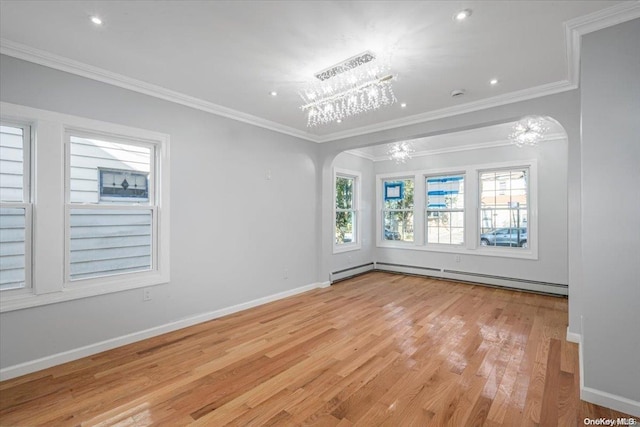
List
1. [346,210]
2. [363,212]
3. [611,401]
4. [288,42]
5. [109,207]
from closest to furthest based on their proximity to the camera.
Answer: [611,401]
[288,42]
[109,207]
[346,210]
[363,212]

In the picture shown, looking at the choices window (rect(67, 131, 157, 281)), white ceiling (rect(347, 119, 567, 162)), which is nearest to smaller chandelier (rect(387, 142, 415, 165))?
white ceiling (rect(347, 119, 567, 162))

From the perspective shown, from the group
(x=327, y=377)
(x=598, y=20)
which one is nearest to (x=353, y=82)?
(x=598, y=20)

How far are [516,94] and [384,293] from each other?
11.3 ft

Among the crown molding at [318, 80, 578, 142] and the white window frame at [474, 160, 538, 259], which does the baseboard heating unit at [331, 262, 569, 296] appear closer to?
the white window frame at [474, 160, 538, 259]

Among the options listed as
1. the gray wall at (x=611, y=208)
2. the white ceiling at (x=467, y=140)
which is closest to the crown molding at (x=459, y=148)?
the white ceiling at (x=467, y=140)

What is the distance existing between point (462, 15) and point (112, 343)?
4.26 meters

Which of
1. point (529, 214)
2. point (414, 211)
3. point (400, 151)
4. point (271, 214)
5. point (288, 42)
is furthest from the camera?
point (414, 211)

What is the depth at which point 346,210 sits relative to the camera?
641 centimetres

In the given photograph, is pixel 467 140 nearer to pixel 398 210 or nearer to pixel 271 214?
pixel 398 210

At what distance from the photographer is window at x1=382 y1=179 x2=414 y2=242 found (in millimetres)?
6836

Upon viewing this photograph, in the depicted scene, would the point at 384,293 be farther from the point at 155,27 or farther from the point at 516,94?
→ the point at 155,27

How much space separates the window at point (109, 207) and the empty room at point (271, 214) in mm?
20

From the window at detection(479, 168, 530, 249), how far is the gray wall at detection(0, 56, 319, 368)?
3379 millimetres

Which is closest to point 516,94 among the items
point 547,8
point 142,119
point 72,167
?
point 547,8
